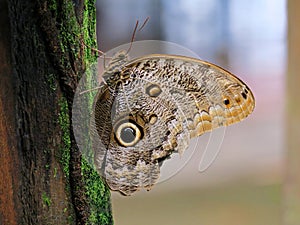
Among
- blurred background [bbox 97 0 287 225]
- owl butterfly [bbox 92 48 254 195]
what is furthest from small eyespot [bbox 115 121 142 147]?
blurred background [bbox 97 0 287 225]

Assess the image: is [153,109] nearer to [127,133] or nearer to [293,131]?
[127,133]

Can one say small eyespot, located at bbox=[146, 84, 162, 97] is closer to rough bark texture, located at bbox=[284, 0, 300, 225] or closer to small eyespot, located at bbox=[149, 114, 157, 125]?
small eyespot, located at bbox=[149, 114, 157, 125]

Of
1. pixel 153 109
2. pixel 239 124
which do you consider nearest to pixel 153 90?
pixel 153 109

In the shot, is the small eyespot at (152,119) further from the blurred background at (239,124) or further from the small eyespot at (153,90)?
the blurred background at (239,124)

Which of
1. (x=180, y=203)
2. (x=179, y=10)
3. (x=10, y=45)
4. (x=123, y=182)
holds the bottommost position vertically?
(x=180, y=203)

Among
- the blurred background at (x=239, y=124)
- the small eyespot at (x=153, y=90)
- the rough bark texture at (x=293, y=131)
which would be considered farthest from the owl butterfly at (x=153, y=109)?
the rough bark texture at (x=293, y=131)

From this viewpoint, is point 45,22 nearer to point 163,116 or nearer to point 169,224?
point 163,116

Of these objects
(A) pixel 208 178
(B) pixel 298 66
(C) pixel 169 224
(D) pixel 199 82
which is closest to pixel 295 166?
(B) pixel 298 66
